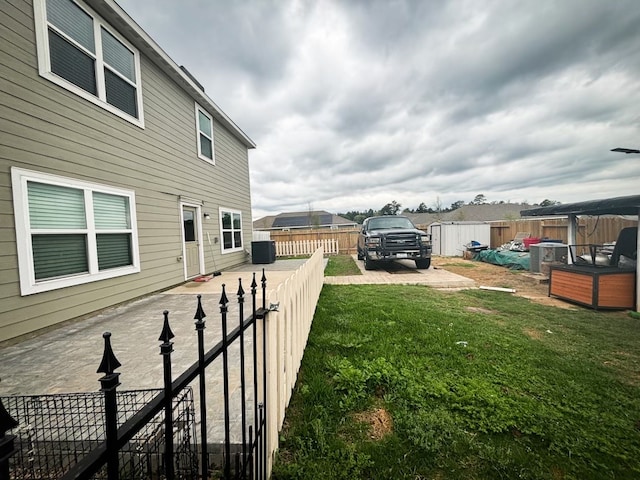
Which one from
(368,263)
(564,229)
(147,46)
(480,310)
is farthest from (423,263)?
(147,46)

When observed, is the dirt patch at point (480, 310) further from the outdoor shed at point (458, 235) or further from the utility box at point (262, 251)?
the outdoor shed at point (458, 235)

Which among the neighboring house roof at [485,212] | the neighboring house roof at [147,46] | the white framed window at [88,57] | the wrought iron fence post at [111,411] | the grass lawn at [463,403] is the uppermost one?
the neighboring house roof at [147,46]

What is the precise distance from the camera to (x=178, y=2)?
5.96m

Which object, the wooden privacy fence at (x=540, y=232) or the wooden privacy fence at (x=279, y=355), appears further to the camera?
the wooden privacy fence at (x=540, y=232)

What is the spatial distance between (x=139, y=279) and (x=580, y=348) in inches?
291

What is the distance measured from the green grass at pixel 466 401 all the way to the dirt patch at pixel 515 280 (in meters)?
1.78

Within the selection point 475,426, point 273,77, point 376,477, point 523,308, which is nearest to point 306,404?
point 376,477

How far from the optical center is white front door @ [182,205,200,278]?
23.6ft

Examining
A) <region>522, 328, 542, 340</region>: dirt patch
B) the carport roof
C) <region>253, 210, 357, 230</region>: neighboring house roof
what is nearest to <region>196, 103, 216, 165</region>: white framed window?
<region>522, 328, 542, 340</region>: dirt patch

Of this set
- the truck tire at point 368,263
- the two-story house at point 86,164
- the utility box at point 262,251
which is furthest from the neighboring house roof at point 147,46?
the truck tire at point 368,263

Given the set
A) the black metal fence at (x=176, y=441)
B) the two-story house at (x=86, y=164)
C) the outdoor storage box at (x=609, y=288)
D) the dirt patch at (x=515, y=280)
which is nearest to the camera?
the black metal fence at (x=176, y=441)

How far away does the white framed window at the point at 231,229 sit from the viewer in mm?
9529

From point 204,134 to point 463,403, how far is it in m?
9.28

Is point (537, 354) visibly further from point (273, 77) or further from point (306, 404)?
point (273, 77)
